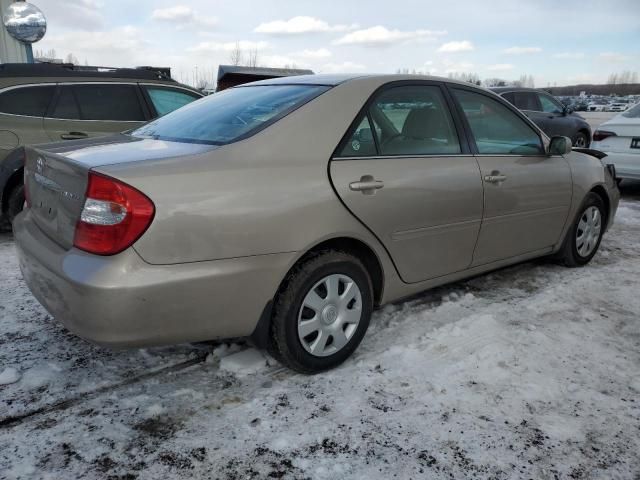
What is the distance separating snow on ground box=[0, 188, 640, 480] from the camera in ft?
6.93

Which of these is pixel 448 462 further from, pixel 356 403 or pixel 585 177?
pixel 585 177

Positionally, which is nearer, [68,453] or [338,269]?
[68,453]

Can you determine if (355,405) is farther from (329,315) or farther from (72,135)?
(72,135)

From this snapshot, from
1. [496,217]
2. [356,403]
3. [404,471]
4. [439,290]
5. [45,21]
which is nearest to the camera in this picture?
[404,471]

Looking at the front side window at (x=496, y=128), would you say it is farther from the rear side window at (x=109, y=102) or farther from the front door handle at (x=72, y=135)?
the front door handle at (x=72, y=135)

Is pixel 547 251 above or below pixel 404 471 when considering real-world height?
above

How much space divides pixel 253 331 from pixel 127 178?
907 millimetres

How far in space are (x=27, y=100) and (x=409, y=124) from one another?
12.9ft

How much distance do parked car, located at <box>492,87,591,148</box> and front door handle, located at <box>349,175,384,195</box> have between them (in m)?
9.22

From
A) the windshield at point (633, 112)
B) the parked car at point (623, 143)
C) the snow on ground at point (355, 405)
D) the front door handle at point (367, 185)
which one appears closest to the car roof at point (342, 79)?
the front door handle at point (367, 185)

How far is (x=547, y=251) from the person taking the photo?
4.20 meters

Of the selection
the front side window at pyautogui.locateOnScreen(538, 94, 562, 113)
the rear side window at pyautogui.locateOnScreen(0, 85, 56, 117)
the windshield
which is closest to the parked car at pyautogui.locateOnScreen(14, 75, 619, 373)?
the rear side window at pyautogui.locateOnScreen(0, 85, 56, 117)

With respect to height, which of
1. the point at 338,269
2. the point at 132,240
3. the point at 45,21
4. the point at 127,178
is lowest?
the point at 338,269

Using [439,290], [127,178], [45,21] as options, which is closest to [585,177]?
[439,290]
